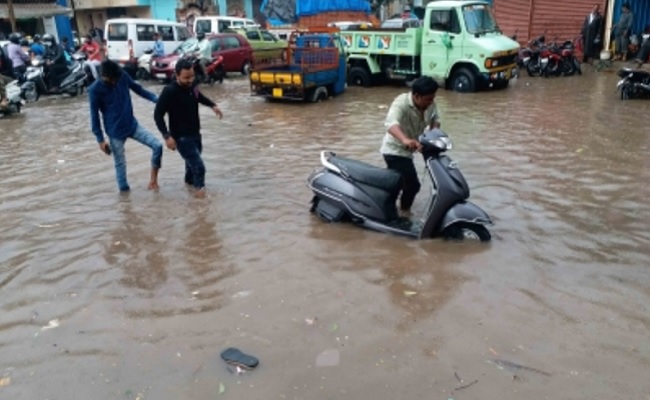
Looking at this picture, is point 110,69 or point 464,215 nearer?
point 464,215

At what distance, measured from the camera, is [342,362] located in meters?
3.07

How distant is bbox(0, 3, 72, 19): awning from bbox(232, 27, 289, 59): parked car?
10.4m

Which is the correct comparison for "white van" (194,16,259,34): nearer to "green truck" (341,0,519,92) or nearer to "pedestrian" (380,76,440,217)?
"green truck" (341,0,519,92)

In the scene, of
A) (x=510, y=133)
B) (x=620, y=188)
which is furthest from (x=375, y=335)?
(x=510, y=133)

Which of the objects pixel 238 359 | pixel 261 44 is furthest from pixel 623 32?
pixel 238 359

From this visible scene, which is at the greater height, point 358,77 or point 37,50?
point 37,50

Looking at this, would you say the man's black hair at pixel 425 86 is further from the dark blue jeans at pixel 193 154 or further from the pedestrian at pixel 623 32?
the pedestrian at pixel 623 32

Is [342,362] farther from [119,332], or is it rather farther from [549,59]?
[549,59]

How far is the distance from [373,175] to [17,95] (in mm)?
10340

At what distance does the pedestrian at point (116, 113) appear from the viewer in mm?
5770

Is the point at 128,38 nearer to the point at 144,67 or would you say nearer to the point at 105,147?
the point at 144,67

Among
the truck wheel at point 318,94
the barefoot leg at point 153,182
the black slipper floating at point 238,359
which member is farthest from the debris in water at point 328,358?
the truck wheel at point 318,94

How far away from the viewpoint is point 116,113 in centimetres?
595

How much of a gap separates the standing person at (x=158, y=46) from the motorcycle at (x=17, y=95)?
4920 millimetres
